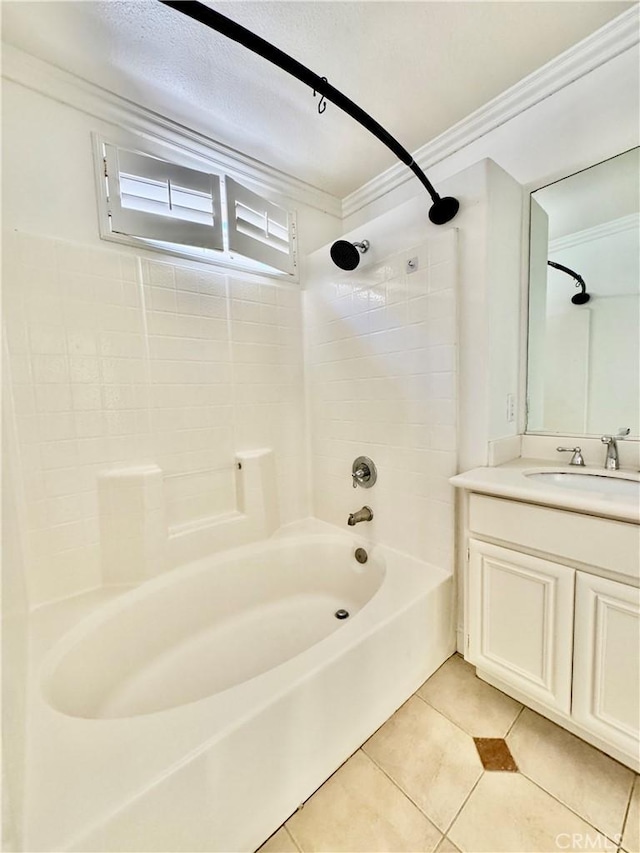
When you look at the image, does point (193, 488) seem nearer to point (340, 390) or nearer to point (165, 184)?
point (340, 390)

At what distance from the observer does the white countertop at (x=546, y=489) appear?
36.5 inches

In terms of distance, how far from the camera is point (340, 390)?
1932 mm

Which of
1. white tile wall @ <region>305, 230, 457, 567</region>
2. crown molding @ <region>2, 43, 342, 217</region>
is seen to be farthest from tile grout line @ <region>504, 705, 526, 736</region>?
crown molding @ <region>2, 43, 342, 217</region>

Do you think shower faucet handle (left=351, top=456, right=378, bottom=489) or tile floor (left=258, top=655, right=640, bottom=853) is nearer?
tile floor (left=258, top=655, right=640, bottom=853)

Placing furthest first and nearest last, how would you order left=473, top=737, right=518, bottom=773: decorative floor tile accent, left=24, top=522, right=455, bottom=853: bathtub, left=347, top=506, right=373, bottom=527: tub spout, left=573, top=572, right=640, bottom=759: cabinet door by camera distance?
left=347, top=506, right=373, bottom=527: tub spout < left=473, top=737, right=518, bottom=773: decorative floor tile accent < left=573, top=572, right=640, bottom=759: cabinet door < left=24, top=522, right=455, bottom=853: bathtub

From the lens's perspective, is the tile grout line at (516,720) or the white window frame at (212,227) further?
the white window frame at (212,227)

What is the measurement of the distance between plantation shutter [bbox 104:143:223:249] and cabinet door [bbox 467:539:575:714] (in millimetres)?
1845

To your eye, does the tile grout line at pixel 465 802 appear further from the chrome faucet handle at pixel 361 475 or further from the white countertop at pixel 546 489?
the chrome faucet handle at pixel 361 475

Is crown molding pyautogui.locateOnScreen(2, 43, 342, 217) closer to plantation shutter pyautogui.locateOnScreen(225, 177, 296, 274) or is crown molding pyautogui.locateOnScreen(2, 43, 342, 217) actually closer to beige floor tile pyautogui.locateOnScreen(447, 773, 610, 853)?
plantation shutter pyautogui.locateOnScreen(225, 177, 296, 274)

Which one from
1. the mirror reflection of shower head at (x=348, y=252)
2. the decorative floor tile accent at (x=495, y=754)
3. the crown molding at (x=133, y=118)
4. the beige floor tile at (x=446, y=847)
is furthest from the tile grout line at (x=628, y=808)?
the crown molding at (x=133, y=118)

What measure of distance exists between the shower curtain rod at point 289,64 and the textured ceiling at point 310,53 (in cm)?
24

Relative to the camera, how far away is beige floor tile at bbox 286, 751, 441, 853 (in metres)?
0.88

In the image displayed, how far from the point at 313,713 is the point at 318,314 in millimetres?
1830

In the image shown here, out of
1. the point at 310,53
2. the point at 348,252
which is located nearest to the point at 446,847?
the point at 348,252
